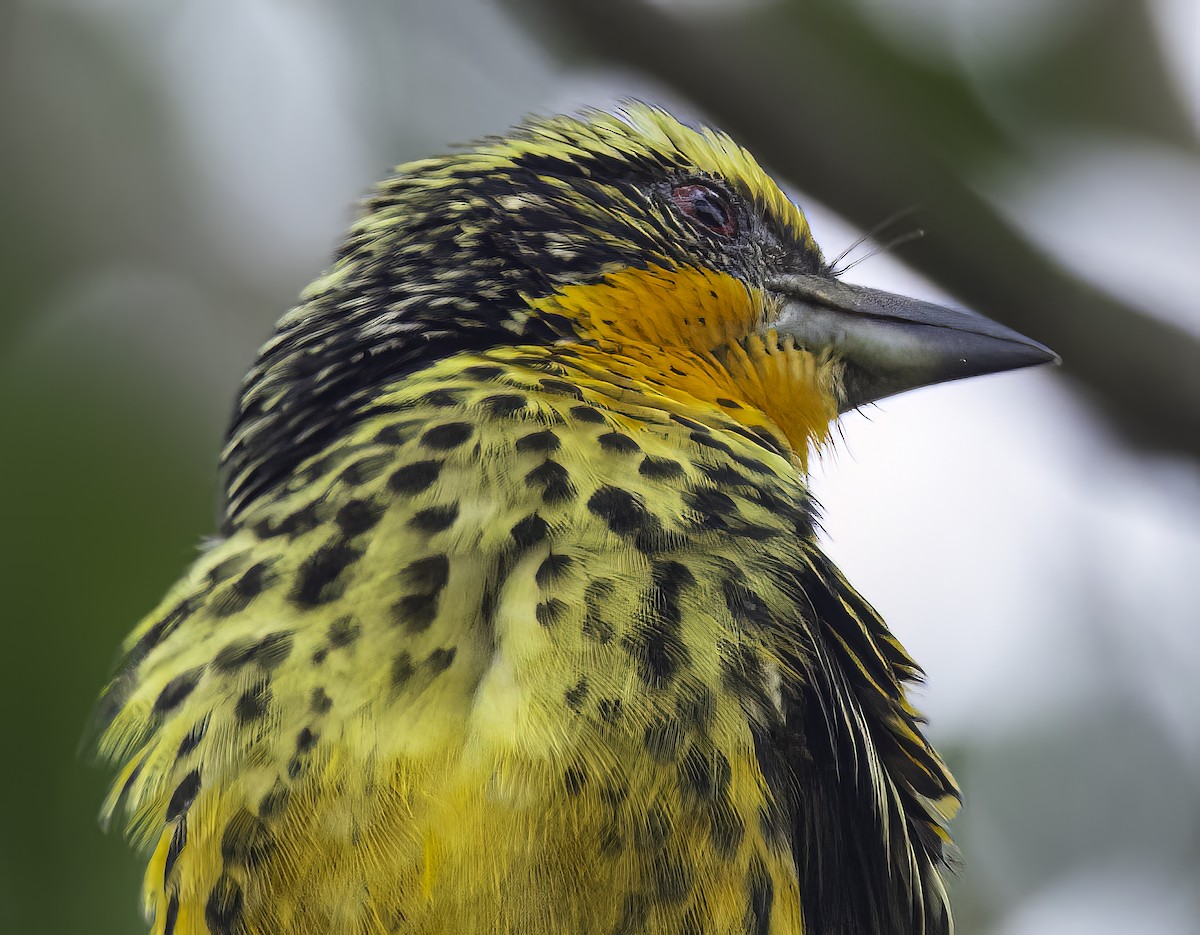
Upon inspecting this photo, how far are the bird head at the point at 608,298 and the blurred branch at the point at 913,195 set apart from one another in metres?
0.13

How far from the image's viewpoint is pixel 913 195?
10.8 ft

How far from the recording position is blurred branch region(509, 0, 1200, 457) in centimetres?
329

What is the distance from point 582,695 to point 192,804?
657 mm

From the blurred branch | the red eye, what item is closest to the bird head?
the red eye

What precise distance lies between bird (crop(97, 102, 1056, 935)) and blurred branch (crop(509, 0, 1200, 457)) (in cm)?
46

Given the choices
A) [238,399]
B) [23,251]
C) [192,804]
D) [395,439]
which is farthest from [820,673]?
[23,251]

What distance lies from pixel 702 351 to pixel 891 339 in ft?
1.71

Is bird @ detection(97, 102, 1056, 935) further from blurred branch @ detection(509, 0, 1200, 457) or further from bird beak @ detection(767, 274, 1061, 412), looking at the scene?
blurred branch @ detection(509, 0, 1200, 457)

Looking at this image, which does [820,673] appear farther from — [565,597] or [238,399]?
[238,399]

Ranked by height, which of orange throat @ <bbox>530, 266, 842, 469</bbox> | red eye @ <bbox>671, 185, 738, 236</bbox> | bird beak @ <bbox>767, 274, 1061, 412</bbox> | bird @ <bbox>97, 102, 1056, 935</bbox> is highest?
red eye @ <bbox>671, 185, 738, 236</bbox>

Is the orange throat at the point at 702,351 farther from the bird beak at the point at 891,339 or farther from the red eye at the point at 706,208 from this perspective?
the red eye at the point at 706,208

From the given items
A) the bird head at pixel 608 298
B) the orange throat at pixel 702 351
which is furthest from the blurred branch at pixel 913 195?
the orange throat at pixel 702 351

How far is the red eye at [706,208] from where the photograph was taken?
127 inches

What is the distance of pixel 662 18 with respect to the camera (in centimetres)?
333
